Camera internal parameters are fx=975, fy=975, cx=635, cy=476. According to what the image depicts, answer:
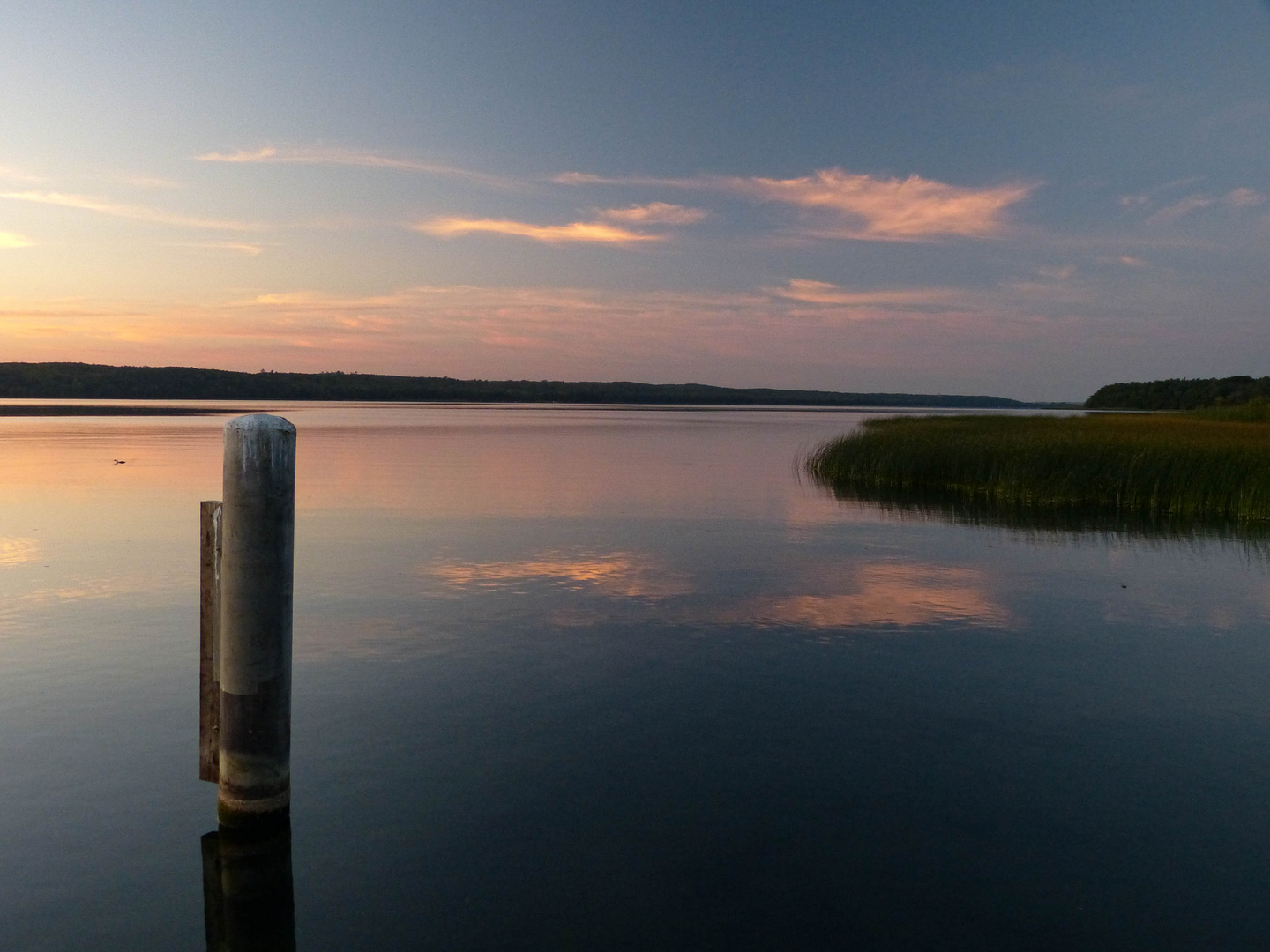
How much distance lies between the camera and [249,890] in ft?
14.2

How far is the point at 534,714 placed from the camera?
21.1 feet

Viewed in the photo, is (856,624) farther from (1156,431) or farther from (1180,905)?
(1156,431)

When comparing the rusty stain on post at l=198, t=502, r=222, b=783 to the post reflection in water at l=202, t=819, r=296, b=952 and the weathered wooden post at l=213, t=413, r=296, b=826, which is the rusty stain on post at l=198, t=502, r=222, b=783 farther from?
the post reflection in water at l=202, t=819, r=296, b=952

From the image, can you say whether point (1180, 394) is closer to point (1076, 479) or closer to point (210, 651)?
point (1076, 479)

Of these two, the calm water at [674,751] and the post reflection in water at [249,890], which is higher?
the calm water at [674,751]

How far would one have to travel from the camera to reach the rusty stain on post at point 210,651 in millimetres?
4762

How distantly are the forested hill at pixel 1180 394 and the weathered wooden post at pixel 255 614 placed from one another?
210ft

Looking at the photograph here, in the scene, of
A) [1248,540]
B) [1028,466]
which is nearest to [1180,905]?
[1248,540]

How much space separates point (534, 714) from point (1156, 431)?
83.1ft

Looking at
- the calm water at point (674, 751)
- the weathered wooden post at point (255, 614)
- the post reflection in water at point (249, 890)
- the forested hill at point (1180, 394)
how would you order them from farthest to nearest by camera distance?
the forested hill at point (1180, 394) < the weathered wooden post at point (255, 614) < the calm water at point (674, 751) < the post reflection in water at point (249, 890)

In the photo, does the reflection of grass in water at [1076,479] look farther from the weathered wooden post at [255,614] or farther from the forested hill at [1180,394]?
the forested hill at [1180,394]

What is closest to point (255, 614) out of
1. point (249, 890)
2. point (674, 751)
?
point (249, 890)

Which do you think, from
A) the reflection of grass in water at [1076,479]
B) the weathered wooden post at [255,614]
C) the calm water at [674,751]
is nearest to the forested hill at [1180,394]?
the reflection of grass in water at [1076,479]

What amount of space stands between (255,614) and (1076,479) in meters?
18.8
